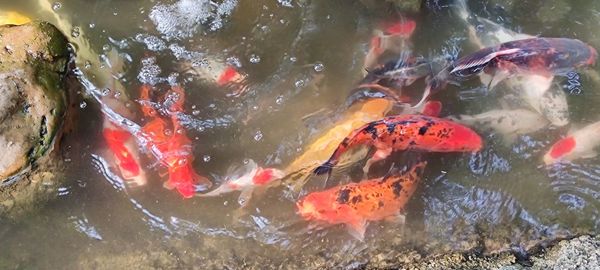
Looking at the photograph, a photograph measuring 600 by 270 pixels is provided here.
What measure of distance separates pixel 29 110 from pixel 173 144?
95 cm

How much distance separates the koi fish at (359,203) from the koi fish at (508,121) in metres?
0.71

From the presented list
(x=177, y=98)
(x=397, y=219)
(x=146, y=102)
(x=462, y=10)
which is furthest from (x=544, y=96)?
(x=146, y=102)

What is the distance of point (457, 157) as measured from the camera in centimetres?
415

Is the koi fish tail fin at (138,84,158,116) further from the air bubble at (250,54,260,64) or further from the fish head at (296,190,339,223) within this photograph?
the fish head at (296,190,339,223)

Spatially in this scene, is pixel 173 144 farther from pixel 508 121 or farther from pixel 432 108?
pixel 508 121

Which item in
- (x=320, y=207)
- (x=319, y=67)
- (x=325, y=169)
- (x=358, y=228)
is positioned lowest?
(x=358, y=228)

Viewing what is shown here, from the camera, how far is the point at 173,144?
13.8ft

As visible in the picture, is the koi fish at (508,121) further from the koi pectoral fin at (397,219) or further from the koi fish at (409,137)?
the koi pectoral fin at (397,219)

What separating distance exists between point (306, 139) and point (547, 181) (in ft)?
5.46

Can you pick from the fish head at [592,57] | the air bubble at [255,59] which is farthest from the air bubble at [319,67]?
the fish head at [592,57]

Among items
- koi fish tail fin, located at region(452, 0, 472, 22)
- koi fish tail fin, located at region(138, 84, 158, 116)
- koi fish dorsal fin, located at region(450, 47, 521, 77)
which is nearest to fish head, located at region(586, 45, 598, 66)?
koi fish dorsal fin, located at region(450, 47, 521, 77)

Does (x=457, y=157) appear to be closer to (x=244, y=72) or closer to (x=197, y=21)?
(x=244, y=72)

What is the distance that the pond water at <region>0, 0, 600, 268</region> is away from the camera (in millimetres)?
3955

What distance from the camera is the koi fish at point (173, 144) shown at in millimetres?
4113
